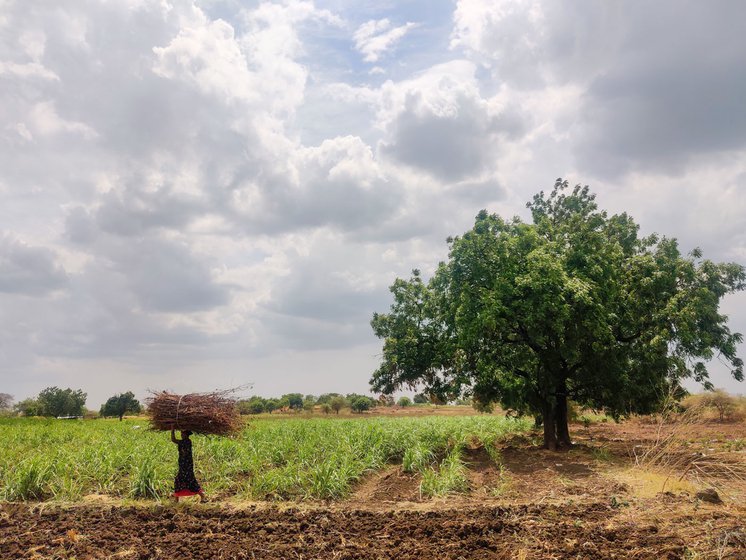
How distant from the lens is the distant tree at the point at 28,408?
6278 centimetres

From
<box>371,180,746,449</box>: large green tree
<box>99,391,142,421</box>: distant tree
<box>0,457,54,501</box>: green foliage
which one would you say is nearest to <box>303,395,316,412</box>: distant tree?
<box>99,391,142,421</box>: distant tree

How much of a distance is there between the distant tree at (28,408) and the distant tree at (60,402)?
3.59ft

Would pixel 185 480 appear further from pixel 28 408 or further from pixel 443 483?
pixel 28 408

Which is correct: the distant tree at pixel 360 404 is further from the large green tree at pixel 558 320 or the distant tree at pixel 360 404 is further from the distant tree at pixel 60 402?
the large green tree at pixel 558 320

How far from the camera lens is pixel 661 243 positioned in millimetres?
20281

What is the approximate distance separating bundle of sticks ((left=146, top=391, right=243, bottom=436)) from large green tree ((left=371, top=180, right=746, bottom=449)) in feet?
27.7

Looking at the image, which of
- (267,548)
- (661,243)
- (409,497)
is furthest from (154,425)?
(661,243)

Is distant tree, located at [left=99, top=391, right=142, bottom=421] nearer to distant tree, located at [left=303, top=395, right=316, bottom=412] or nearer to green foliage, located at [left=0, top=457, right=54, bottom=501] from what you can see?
distant tree, located at [left=303, top=395, right=316, bottom=412]

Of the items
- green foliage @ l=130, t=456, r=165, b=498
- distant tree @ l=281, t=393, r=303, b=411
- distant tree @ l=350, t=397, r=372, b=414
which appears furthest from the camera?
distant tree @ l=281, t=393, r=303, b=411

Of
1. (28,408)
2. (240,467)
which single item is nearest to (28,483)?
(240,467)

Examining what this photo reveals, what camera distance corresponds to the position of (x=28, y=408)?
213ft

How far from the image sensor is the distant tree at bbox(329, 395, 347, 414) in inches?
3260

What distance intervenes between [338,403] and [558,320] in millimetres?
71408

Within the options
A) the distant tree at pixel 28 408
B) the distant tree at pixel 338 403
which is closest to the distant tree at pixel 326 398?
the distant tree at pixel 338 403
